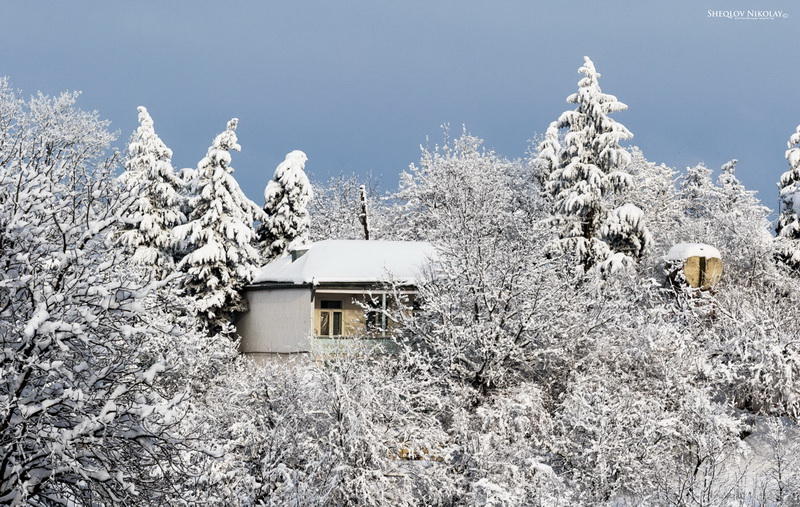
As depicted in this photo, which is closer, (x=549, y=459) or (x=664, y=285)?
(x=549, y=459)

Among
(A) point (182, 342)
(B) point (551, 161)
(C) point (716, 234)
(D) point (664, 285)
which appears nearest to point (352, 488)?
(A) point (182, 342)

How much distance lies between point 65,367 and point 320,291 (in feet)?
70.1

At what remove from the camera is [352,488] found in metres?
17.6

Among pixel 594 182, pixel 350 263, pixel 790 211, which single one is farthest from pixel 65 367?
pixel 790 211

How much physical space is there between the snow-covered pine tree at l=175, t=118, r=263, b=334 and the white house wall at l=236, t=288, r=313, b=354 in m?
0.72

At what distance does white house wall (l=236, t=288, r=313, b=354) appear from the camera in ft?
103

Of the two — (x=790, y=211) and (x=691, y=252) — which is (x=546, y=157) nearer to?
(x=790, y=211)

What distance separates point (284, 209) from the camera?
37.4m

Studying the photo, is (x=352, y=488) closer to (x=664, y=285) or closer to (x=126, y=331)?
(x=126, y=331)

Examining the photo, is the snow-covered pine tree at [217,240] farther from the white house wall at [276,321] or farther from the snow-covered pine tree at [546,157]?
the snow-covered pine tree at [546,157]

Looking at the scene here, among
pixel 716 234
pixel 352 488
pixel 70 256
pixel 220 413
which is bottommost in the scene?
pixel 352 488

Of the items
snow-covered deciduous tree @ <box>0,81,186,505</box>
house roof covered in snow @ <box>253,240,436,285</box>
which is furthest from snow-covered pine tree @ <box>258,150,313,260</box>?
snow-covered deciduous tree @ <box>0,81,186,505</box>

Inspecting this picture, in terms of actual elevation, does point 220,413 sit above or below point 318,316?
below

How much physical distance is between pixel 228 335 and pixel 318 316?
409 cm
